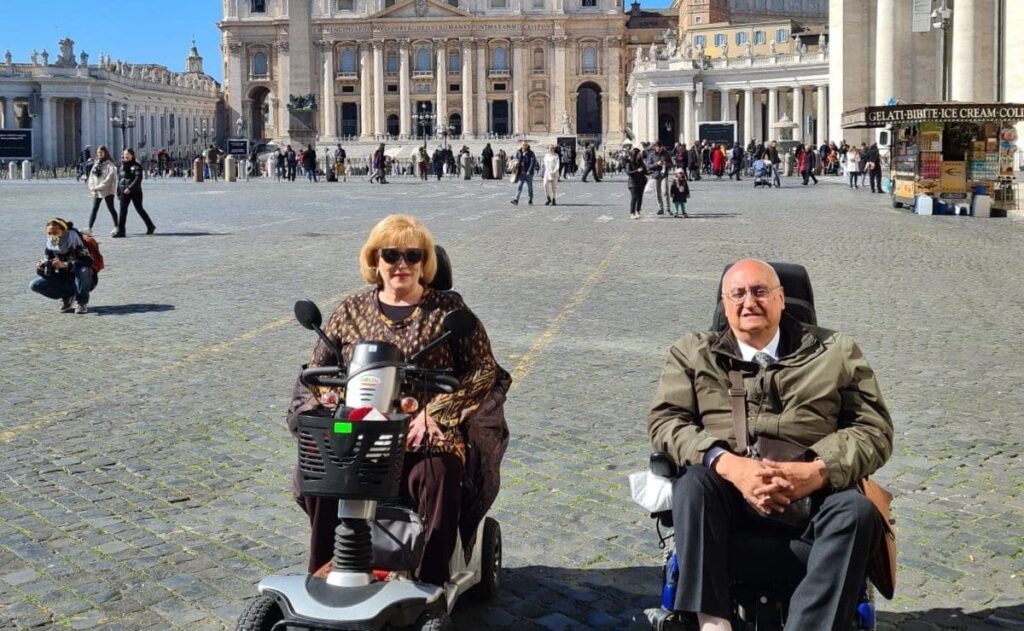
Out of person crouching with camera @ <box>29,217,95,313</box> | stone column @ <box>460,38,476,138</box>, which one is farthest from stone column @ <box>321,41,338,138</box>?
person crouching with camera @ <box>29,217,95,313</box>

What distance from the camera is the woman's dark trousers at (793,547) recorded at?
11.1ft

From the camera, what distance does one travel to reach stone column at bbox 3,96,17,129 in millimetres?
85438

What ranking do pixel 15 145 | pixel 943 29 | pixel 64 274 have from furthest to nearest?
1. pixel 15 145
2. pixel 943 29
3. pixel 64 274

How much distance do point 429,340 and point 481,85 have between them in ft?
323

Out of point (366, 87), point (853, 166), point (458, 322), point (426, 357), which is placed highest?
point (366, 87)

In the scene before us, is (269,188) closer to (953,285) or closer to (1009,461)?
(953,285)

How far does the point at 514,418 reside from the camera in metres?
6.86

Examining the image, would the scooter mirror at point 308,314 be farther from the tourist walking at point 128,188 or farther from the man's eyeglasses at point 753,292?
the tourist walking at point 128,188

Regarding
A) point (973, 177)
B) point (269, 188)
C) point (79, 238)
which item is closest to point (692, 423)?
point (79, 238)

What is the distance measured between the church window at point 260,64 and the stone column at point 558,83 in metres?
22.7

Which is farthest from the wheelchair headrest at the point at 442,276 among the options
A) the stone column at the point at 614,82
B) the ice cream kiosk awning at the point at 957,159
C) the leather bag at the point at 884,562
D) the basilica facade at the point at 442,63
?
the stone column at the point at 614,82

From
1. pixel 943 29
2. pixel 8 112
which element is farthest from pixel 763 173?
pixel 8 112

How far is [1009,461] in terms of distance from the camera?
5.89 metres

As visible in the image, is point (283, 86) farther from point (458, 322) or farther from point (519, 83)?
point (458, 322)
